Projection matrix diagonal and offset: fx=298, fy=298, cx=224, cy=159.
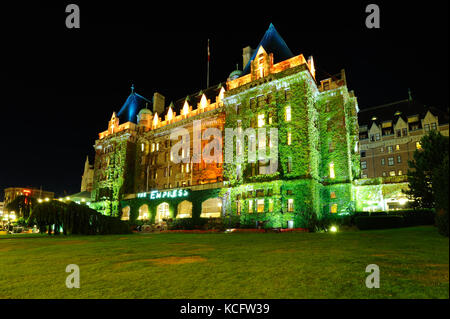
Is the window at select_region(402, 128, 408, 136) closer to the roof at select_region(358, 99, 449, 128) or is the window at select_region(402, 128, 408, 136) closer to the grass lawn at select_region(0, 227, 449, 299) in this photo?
the roof at select_region(358, 99, 449, 128)

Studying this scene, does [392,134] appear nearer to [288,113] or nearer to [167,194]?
[288,113]

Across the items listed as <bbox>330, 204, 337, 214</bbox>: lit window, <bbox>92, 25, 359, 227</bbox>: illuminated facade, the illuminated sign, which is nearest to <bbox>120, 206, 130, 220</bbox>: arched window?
<bbox>92, 25, 359, 227</bbox>: illuminated facade

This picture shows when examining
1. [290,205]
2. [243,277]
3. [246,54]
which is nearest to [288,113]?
[290,205]

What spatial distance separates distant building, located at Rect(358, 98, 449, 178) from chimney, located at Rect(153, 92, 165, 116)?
42739mm

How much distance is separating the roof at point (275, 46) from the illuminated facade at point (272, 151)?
14cm

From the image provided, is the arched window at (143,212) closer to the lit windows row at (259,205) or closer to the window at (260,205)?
the lit windows row at (259,205)

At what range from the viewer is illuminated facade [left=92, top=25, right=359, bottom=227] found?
35.9 meters

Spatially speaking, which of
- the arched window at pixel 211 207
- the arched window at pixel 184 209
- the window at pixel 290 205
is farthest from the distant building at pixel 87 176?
the window at pixel 290 205

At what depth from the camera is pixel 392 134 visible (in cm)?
5888

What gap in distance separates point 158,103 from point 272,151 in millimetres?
33965
